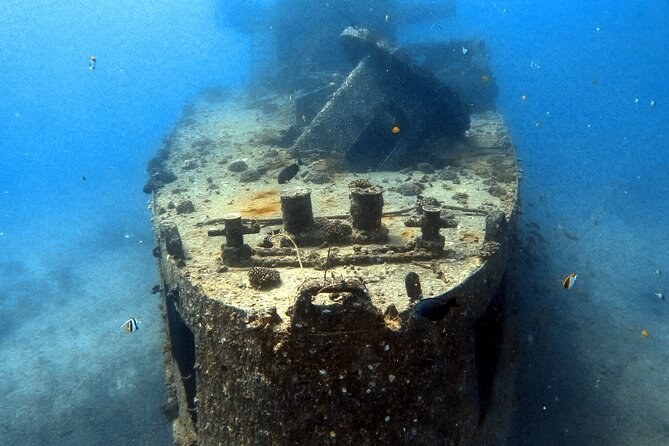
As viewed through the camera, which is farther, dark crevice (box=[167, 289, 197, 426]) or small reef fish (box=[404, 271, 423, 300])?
dark crevice (box=[167, 289, 197, 426])

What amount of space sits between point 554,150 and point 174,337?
215ft

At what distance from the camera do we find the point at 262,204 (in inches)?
353

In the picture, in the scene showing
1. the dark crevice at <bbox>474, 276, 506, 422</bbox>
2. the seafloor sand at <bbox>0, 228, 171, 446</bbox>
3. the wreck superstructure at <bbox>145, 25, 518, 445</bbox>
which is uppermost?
the wreck superstructure at <bbox>145, 25, 518, 445</bbox>

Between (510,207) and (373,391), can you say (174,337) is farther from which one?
(510,207)

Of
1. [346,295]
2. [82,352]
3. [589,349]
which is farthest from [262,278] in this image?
[82,352]

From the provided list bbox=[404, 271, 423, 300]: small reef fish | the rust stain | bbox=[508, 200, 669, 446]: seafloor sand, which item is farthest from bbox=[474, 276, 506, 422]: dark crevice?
the rust stain

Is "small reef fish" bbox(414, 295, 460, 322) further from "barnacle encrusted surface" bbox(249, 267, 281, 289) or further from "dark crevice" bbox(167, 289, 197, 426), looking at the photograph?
"dark crevice" bbox(167, 289, 197, 426)

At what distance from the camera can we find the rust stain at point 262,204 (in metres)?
8.34

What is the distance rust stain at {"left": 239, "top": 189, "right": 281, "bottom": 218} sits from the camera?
8.34 meters

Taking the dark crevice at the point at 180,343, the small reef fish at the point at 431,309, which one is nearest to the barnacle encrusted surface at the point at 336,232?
the small reef fish at the point at 431,309

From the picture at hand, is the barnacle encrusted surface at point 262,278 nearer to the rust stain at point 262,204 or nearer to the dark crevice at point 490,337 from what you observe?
the rust stain at point 262,204

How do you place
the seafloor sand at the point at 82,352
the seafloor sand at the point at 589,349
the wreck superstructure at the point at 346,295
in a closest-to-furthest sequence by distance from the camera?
the wreck superstructure at the point at 346,295 < the seafloor sand at the point at 589,349 < the seafloor sand at the point at 82,352

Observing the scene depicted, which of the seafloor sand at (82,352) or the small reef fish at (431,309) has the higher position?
the small reef fish at (431,309)

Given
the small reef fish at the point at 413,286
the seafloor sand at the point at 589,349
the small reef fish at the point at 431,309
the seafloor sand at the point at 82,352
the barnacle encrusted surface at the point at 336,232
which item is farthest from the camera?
the seafloor sand at the point at 82,352
